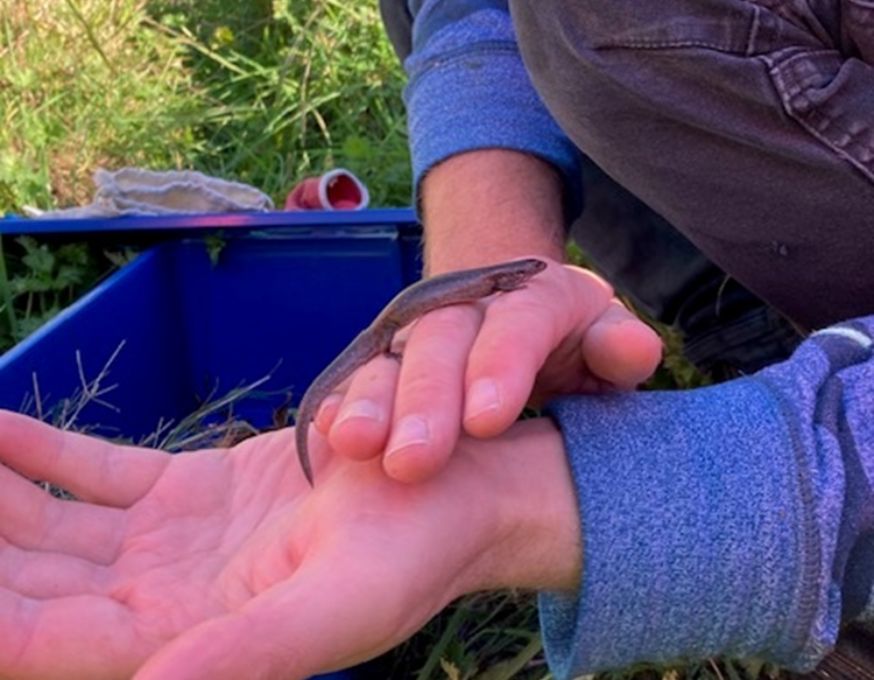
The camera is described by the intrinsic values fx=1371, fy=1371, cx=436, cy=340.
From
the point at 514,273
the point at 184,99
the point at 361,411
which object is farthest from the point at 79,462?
the point at 184,99

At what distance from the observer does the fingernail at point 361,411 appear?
1021 millimetres

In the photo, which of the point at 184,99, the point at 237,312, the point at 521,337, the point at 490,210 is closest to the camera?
the point at 521,337

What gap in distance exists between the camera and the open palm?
2.85ft

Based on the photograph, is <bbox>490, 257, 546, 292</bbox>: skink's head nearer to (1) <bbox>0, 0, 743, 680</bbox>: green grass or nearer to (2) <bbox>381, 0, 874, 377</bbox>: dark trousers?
(2) <bbox>381, 0, 874, 377</bbox>: dark trousers

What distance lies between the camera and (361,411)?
3.37 ft

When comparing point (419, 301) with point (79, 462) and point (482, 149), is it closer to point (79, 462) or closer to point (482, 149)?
point (79, 462)

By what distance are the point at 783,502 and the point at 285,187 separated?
2.22 meters

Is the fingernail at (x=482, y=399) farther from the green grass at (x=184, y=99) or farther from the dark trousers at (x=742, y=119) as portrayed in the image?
the green grass at (x=184, y=99)

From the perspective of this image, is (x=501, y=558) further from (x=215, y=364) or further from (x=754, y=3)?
(x=215, y=364)

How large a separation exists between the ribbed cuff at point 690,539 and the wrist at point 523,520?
0.02 metres

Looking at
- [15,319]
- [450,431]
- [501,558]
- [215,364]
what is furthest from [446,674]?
[15,319]

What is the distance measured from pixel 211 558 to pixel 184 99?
2.55 metres

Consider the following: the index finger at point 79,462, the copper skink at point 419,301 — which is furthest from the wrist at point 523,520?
the index finger at point 79,462

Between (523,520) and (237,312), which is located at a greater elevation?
(523,520)
